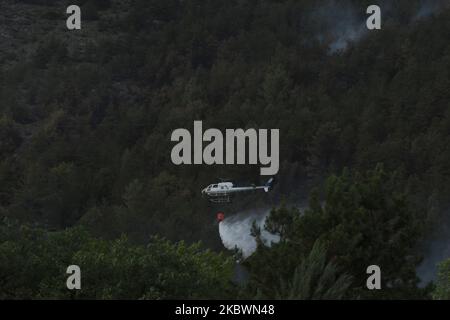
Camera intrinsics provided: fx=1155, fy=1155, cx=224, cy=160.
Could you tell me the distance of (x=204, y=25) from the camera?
7864 inches

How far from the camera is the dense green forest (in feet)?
107

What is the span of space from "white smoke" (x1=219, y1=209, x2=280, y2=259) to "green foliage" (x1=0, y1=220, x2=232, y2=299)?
4931 centimetres

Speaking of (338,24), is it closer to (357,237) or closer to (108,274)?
(108,274)

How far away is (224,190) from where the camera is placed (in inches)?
4882

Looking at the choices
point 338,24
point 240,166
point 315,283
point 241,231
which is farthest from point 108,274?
point 338,24

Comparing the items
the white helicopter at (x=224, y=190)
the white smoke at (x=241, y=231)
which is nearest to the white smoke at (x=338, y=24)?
the white helicopter at (x=224, y=190)

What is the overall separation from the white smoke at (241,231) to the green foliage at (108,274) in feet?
162

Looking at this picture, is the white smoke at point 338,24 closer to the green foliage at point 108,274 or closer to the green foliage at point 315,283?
the green foliage at point 108,274

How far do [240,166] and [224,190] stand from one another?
17.9 feet

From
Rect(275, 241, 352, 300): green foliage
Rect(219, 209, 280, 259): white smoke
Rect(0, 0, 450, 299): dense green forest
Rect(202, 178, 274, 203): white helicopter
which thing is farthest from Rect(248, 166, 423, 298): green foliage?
Rect(202, 178, 274, 203): white helicopter

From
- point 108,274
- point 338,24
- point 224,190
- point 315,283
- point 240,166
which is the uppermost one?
point 338,24
